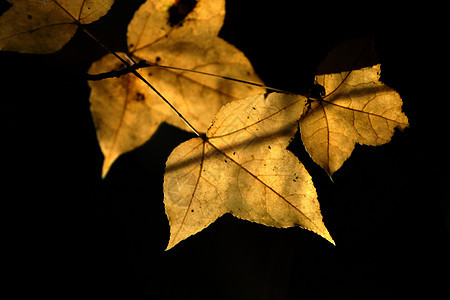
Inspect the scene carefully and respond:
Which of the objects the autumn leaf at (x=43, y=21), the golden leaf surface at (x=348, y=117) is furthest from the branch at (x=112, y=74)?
the golden leaf surface at (x=348, y=117)

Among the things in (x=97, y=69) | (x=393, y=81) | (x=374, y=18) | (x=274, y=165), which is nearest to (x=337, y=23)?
(x=374, y=18)

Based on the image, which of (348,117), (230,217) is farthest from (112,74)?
(230,217)

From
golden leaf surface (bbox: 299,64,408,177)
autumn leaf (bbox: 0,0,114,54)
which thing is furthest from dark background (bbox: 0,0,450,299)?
golden leaf surface (bbox: 299,64,408,177)

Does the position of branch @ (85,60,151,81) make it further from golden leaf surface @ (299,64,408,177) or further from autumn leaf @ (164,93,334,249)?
golden leaf surface @ (299,64,408,177)

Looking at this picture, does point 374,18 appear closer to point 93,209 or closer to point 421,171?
point 421,171

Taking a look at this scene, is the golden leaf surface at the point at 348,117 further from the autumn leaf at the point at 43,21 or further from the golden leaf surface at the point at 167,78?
the autumn leaf at the point at 43,21

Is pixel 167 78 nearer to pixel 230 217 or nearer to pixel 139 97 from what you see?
pixel 139 97
